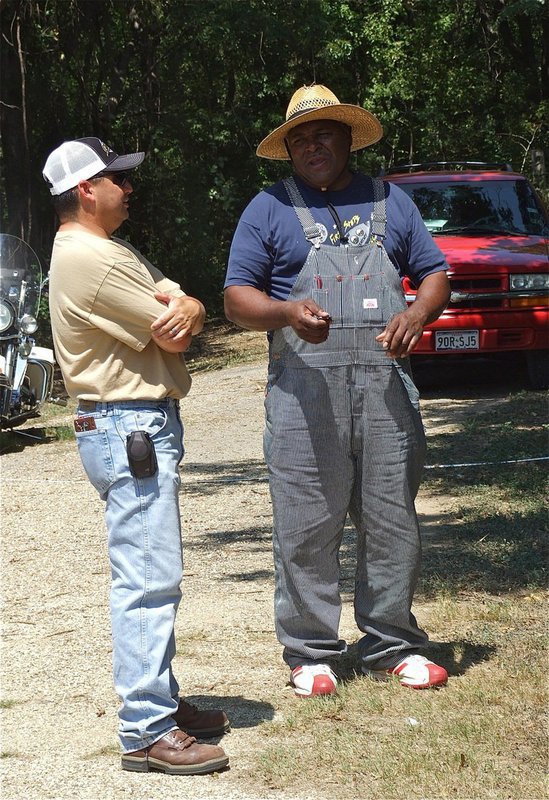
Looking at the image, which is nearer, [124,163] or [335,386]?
[124,163]

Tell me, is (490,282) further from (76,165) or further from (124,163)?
(76,165)

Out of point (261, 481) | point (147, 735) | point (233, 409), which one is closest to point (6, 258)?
point (233, 409)

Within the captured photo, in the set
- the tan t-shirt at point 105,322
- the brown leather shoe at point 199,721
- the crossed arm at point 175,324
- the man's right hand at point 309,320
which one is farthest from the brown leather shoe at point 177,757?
the man's right hand at point 309,320

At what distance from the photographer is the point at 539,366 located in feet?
37.6

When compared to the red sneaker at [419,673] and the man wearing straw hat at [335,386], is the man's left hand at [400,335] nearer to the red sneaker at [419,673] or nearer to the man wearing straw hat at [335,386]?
the man wearing straw hat at [335,386]

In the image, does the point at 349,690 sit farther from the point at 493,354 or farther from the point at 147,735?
the point at 493,354

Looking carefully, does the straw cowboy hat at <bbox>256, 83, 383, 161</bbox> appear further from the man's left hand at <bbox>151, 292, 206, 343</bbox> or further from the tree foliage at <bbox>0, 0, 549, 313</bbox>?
the tree foliage at <bbox>0, 0, 549, 313</bbox>

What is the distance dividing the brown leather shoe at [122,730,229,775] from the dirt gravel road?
4cm

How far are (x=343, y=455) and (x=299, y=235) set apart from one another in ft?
2.57

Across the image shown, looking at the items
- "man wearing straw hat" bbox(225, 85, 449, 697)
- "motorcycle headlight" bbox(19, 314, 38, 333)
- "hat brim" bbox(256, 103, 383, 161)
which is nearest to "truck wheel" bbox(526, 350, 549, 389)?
"motorcycle headlight" bbox(19, 314, 38, 333)

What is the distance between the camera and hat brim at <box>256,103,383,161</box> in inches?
168

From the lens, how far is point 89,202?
3748 mm

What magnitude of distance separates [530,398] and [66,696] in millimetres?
7284

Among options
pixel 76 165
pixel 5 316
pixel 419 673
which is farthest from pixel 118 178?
pixel 5 316
